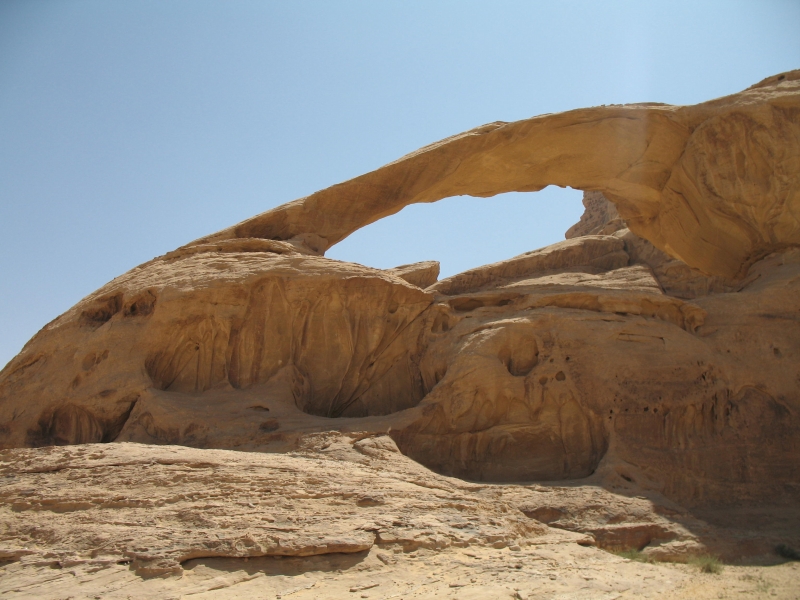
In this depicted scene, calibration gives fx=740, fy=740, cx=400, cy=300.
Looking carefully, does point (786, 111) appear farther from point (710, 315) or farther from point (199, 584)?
point (199, 584)

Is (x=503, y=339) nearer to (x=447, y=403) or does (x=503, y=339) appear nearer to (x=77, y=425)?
(x=447, y=403)

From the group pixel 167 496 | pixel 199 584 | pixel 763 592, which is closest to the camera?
pixel 199 584

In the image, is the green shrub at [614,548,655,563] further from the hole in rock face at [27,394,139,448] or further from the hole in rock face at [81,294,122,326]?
the hole in rock face at [81,294,122,326]

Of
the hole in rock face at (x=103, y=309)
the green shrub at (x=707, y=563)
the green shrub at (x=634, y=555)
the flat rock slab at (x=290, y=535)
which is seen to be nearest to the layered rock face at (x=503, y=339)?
the hole in rock face at (x=103, y=309)

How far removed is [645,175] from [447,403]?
25.0 ft

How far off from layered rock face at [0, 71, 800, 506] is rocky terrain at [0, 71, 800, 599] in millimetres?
44

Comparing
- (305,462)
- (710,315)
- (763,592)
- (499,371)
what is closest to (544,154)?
(710,315)

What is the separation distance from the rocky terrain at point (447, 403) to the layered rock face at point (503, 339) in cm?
4

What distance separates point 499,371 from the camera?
11.1 m

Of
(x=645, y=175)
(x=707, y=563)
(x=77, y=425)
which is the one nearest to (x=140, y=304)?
(x=77, y=425)

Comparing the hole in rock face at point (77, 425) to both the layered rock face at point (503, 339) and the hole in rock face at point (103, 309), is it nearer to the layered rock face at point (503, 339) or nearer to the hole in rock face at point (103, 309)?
the layered rock face at point (503, 339)

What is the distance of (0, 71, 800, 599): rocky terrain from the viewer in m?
6.60

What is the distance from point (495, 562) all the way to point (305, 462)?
2707 mm

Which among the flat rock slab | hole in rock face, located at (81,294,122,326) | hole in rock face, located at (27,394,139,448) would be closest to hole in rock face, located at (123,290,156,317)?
hole in rock face, located at (81,294,122,326)
